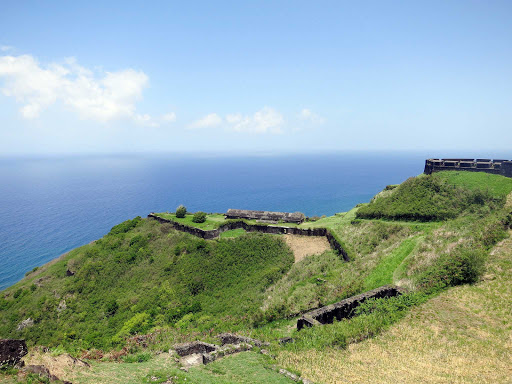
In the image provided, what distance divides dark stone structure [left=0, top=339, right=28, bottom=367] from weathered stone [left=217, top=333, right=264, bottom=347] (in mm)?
9567

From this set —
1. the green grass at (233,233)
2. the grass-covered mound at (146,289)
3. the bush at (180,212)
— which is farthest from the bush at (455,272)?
the bush at (180,212)

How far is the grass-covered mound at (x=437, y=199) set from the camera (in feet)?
94.3

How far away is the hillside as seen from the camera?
12.8m

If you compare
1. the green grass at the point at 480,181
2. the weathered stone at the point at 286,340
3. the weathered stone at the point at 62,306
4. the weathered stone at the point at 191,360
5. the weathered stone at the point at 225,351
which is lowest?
the weathered stone at the point at 62,306

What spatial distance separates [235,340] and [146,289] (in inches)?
753

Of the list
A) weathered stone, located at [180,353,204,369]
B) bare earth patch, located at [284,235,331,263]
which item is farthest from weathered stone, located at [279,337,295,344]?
bare earth patch, located at [284,235,331,263]

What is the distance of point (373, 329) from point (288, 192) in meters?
129

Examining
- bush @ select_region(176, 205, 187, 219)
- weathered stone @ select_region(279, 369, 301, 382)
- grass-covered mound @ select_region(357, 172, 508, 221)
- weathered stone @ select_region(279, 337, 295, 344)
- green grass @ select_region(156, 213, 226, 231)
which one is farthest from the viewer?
bush @ select_region(176, 205, 187, 219)

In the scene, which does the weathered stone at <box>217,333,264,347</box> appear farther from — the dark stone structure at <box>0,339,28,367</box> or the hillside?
the dark stone structure at <box>0,339,28,367</box>

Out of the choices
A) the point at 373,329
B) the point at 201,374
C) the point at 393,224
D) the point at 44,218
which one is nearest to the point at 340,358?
the point at 373,329

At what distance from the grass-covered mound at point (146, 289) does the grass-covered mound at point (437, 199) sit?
1288 centimetres

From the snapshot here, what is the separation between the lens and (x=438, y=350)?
13.4 metres

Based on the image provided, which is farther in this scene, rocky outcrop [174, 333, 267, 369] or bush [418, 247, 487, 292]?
bush [418, 247, 487, 292]

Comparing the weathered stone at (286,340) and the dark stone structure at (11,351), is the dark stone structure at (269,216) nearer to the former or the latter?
the weathered stone at (286,340)
